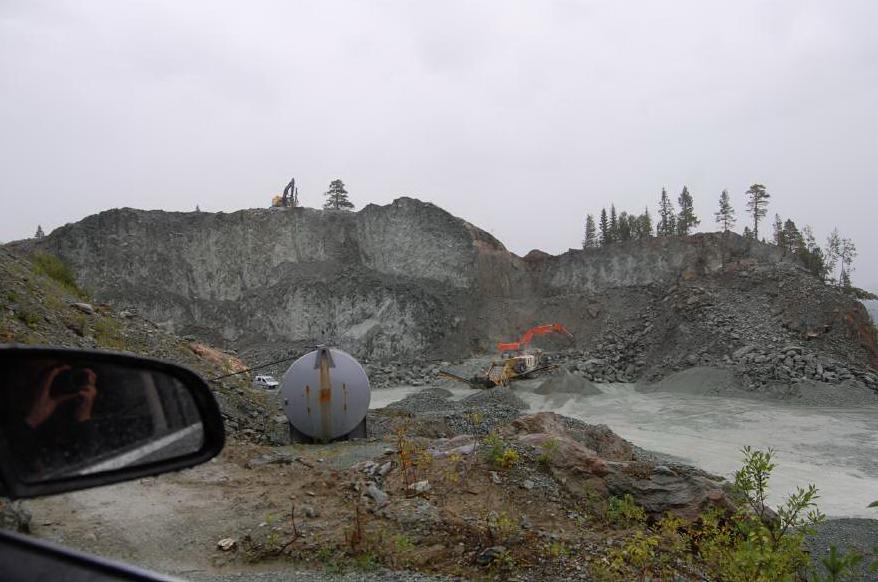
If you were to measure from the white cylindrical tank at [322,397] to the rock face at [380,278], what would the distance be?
73.8 feet

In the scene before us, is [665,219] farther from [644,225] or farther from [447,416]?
[447,416]

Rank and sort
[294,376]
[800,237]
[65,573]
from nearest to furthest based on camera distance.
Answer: [65,573] → [294,376] → [800,237]

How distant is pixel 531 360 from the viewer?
26297 millimetres

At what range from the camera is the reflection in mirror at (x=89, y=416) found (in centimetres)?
157

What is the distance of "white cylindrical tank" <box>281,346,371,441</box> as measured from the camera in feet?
35.7

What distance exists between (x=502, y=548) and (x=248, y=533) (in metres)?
2.24

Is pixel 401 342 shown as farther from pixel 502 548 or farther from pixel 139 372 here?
pixel 139 372

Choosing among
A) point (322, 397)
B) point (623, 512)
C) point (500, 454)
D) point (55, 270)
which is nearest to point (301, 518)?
point (500, 454)

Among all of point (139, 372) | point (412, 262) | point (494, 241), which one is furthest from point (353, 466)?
point (494, 241)

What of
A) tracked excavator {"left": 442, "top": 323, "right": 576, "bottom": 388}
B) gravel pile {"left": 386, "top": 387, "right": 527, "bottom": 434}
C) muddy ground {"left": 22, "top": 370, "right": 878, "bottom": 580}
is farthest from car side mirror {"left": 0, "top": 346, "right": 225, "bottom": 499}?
tracked excavator {"left": 442, "top": 323, "right": 576, "bottom": 388}

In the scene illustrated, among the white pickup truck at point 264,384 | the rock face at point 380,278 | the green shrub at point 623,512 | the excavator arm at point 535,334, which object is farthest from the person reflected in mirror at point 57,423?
the rock face at point 380,278

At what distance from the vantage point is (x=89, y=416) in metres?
1.80

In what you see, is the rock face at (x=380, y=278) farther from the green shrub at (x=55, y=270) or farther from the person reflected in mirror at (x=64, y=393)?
the person reflected in mirror at (x=64, y=393)

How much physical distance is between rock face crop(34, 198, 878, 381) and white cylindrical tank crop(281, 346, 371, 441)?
22.5 m
